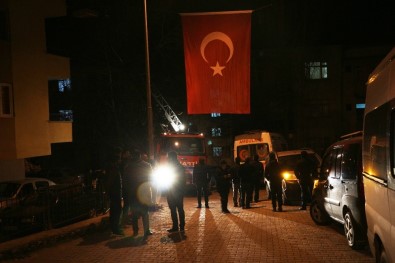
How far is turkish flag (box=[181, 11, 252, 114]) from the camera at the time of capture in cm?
1243

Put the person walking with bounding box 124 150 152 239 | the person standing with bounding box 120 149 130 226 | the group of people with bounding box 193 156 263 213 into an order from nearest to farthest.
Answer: the person walking with bounding box 124 150 152 239
the person standing with bounding box 120 149 130 226
the group of people with bounding box 193 156 263 213

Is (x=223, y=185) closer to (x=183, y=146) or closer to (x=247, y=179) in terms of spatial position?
(x=247, y=179)

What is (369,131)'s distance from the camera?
6.81 m

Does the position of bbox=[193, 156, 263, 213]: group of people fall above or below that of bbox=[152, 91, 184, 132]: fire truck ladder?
below

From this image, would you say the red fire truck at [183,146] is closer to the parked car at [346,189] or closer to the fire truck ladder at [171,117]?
the fire truck ladder at [171,117]

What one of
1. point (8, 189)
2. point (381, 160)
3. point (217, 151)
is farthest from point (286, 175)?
point (217, 151)

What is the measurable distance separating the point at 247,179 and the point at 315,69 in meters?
28.8

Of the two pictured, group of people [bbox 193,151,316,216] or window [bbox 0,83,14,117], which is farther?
window [bbox 0,83,14,117]

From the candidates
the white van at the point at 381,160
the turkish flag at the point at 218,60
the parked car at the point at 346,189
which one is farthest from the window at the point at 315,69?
the white van at the point at 381,160

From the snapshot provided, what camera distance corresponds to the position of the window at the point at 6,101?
55.4 ft

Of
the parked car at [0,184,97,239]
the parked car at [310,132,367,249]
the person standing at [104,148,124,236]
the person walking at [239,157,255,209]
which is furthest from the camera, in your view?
the person walking at [239,157,255,209]

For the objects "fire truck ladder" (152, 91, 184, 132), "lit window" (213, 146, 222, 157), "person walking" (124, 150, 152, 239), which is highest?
"fire truck ladder" (152, 91, 184, 132)

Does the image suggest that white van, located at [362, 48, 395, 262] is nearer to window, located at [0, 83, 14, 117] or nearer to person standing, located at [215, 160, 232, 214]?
person standing, located at [215, 160, 232, 214]

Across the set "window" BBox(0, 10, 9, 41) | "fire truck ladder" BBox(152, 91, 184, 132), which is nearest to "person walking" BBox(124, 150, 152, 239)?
"window" BBox(0, 10, 9, 41)
